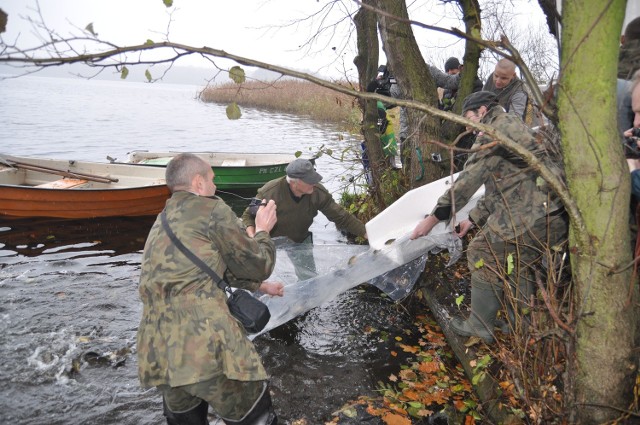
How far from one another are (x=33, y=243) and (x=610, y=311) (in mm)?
10580

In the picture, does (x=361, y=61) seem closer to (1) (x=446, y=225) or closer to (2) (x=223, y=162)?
(1) (x=446, y=225)

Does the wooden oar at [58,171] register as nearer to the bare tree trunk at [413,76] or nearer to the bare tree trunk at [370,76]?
the bare tree trunk at [370,76]

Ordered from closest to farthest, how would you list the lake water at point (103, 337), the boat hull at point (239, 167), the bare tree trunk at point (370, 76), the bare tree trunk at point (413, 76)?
the lake water at point (103, 337)
the bare tree trunk at point (413, 76)
the bare tree trunk at point (370, 76)
the boat hull at point (239, 167)

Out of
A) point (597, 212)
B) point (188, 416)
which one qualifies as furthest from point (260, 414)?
point (597, 212)

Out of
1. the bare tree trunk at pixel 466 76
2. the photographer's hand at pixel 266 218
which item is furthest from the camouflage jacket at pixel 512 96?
the photographer's hand at pixel 266 218

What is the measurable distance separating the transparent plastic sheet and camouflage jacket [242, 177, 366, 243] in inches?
7.1

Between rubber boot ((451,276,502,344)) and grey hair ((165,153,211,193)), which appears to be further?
rubber boot ((451,276,502,344))

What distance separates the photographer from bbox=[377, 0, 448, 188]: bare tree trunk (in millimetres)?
5805

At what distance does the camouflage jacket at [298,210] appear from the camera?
511 centimetres

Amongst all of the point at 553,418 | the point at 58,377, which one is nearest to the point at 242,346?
the point at 553,418

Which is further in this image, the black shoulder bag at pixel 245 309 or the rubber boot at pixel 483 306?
the rubber boot at pixel 483 306

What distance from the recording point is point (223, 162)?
1457cm

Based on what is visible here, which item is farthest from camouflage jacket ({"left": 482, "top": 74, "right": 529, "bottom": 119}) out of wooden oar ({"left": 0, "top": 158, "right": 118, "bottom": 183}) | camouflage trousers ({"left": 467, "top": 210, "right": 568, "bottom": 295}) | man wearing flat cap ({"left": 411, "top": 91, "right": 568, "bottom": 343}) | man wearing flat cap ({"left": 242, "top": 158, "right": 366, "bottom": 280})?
wooden oar ({"left": 0, "top": 158, "right": 118, "bottom": 183})

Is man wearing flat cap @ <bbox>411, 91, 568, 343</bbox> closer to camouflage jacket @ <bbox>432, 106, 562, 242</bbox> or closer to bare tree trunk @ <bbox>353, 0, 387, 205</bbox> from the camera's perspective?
camouflage jacket @ <bbox>432, 106, 562, 242</bbox>
